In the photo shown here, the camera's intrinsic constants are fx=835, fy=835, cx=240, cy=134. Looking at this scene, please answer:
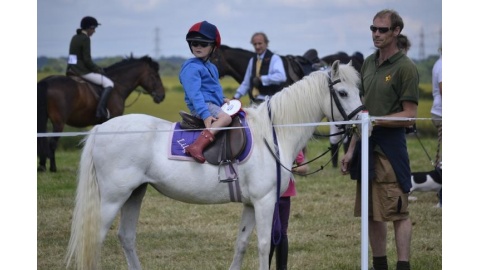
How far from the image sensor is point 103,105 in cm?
1240

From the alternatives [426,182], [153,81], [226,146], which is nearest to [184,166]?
[226,146]

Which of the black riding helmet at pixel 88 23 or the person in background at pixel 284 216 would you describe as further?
the black riding helmet at pixel 88 23

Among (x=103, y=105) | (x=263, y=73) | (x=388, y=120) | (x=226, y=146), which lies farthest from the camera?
(x=103, y=105)

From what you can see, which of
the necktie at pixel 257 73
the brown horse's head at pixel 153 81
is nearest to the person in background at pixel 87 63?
the brown horse's head at pixel 153 81

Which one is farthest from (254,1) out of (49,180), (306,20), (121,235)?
(121,235)

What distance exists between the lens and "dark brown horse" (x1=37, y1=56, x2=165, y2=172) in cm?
1202

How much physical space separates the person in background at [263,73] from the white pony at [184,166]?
4.89 m

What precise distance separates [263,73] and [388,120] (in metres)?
5.25

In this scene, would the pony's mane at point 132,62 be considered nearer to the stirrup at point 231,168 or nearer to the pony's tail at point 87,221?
the pony's tail at point 87,221

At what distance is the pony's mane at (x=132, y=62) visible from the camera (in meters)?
12.9

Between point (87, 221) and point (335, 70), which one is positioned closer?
point (87, 221)

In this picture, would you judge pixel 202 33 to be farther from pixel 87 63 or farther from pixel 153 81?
pixel 153 81

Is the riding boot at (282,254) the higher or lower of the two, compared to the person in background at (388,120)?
lower

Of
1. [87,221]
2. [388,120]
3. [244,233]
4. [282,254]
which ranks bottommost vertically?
[282,254]
